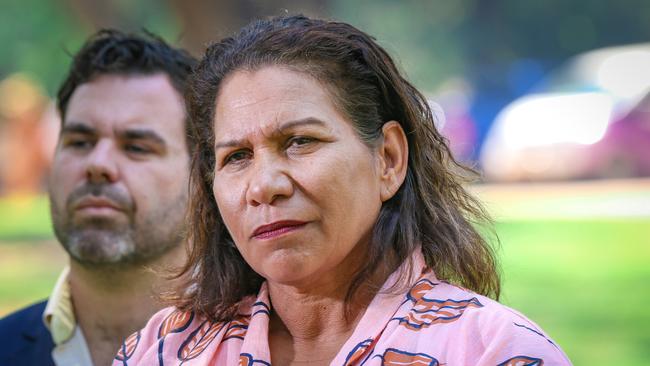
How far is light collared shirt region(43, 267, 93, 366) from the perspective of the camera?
3713mm

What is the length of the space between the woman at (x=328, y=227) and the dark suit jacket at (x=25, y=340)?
1033mm

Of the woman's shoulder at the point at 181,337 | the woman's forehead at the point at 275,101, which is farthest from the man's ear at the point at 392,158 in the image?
the woman's shoulder at the point at 181,337

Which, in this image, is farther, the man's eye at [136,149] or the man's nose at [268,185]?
the man's eye at [136,149]

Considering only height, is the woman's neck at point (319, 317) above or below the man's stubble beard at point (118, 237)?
below

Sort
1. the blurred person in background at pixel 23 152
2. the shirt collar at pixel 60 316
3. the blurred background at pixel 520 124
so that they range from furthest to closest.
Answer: the blurred person in background at pixel 23 152, the blurred background at pixel 520 124, the shirt collar at pixel 60 316

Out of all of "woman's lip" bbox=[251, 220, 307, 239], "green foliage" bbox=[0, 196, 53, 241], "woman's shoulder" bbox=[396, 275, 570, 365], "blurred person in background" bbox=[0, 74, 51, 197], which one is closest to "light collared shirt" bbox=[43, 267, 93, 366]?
"woman's lip" bbox=[251, 220, 307, 239]

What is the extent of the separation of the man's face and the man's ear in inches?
58.1

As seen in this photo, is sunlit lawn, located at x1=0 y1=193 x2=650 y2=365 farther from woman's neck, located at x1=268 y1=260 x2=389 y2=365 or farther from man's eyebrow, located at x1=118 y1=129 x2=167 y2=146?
woman's neck, located at x1=268 y1=260 x2=389 y2=365

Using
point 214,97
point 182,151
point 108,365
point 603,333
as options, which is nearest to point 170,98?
point 182,151

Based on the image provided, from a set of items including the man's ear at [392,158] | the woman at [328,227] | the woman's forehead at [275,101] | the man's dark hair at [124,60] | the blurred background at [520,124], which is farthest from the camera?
the blurred background at [520,124]

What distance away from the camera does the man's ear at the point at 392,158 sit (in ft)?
8.44

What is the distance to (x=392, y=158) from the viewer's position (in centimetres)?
262

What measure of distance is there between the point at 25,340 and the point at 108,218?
541 mm

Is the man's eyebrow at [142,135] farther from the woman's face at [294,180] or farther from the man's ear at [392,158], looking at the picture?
the man's ear at [392,158]
